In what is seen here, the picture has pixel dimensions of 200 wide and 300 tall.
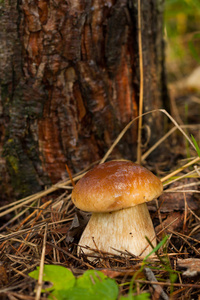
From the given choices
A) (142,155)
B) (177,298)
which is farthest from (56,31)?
(177,298)

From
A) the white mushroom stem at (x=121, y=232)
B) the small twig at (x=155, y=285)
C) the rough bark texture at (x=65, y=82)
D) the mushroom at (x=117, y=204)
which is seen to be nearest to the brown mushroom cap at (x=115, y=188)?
the mushroom at (x=117, y=204)

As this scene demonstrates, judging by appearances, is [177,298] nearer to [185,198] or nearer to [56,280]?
[56,280]

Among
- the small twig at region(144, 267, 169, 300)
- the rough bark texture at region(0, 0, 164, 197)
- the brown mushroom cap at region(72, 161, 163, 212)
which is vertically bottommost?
the small twig at region(144, 267, 169, 300)

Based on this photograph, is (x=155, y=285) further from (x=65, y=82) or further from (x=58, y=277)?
(x=65, y=82)

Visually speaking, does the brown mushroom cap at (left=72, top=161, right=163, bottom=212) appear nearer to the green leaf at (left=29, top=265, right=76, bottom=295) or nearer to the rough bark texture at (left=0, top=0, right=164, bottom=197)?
the green leaf at (left=29, top=265, right=76, bottom=295)

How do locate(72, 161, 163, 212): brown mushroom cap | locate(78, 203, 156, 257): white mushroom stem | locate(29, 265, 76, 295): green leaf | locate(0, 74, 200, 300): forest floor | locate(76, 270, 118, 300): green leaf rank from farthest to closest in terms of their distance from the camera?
locate(78, 203, 156, 257): white mushroom stem → locate(72, 161, 163, 212): brown mushroom cap → locate(0, 74, 200, 300): forest floor → locate(29, 265, 76, 295): green leaf → locate(76, 270, 118, 300): green leaf

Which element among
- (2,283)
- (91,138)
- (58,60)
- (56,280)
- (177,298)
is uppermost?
(58,60)

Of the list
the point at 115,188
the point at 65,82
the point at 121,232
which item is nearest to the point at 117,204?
the point at 115,188

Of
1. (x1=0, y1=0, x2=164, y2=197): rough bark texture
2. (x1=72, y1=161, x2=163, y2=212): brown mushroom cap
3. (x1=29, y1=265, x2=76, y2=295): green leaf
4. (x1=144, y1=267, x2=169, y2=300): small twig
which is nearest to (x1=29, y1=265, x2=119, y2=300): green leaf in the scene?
(x1=29, y1=265, x2=76, y2=295): green leaf
